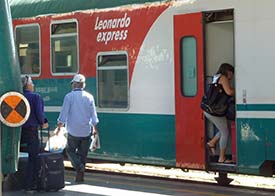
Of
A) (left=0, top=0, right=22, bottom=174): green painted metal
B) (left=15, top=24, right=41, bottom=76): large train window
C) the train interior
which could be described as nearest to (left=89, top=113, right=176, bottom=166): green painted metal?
the train interior

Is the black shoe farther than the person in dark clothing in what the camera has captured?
Yes

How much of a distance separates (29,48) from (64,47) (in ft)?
3.43

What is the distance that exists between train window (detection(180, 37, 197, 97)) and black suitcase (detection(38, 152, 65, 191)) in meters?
2.15

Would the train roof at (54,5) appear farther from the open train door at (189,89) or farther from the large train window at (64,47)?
the open train door at (189,89)

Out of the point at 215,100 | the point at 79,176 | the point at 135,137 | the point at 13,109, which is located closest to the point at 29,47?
the point at 79,176

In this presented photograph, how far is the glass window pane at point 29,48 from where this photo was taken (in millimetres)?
11719

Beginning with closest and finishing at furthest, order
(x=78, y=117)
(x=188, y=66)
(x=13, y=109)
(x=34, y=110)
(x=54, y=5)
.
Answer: (x=13, y=109) < (x=34, y=110) < (x=188, y=66) < (x=78, y=117) < (x=54, y=5)

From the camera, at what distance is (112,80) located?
10438 millimetres

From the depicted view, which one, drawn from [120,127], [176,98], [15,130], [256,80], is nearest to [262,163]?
[256,80]

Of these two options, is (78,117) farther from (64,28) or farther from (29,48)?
(29,48)

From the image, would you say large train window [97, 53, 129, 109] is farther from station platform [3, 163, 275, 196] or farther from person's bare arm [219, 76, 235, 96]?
person's bare arm [219, 76, 235, 96]

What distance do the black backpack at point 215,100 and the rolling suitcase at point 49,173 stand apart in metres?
2.29

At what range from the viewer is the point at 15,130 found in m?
6.65

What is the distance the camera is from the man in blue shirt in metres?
9.94
